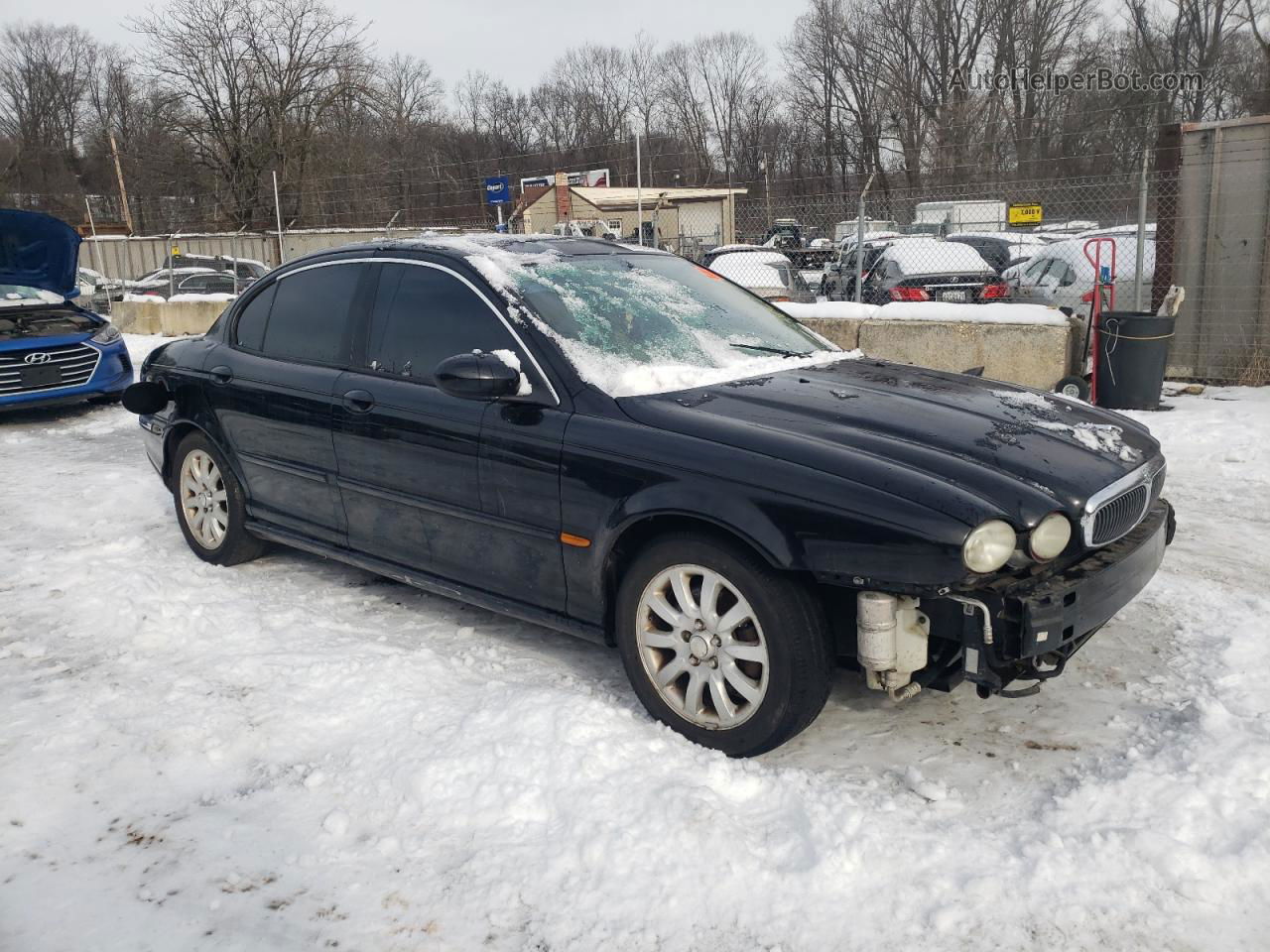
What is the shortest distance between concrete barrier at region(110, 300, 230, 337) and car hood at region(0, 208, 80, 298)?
644cm

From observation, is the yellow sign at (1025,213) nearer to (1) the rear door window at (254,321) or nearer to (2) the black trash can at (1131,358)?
(2) the black trash can at (1131,358)

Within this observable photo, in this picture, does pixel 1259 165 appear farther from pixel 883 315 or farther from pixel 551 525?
pixel 551 525

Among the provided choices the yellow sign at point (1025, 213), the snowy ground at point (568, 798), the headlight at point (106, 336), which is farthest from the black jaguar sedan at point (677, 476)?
the yellow sign at point (1025, 213)

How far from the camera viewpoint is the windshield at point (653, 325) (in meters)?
3.78

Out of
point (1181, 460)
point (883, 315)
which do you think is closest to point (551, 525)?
point (1181, 460)

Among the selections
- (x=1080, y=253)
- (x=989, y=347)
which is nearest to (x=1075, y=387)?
(x=989, y=347)

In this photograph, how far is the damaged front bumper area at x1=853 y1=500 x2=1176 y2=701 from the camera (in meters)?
2.86

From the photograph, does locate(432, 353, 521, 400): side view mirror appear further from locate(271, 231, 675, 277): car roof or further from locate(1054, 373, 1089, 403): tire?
locate(1054, 373, 1089, 403): tire

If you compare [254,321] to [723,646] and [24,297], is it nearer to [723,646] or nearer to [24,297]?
[723,646]

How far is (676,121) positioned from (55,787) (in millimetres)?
73693

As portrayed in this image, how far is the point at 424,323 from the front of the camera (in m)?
4.22

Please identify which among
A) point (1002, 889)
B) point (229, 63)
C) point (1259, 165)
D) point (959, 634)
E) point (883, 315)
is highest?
point (229, 63)

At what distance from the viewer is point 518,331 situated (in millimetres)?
3844

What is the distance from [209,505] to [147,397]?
2.41 feet
